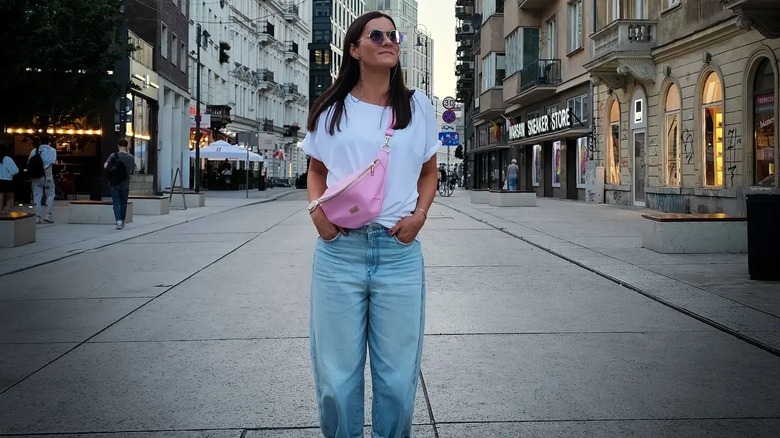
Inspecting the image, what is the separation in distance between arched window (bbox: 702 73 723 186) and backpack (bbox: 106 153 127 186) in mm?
13969

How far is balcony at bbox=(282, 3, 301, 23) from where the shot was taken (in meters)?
80.9

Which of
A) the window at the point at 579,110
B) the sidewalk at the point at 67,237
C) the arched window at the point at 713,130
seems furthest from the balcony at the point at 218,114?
the arched window at the point at 713,130

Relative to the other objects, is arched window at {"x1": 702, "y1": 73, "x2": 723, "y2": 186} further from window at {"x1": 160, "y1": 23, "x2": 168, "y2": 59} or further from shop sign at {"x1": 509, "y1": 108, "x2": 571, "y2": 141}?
window at {"x1": 160, "y1": 23, "x2": 168, "y2": 59}

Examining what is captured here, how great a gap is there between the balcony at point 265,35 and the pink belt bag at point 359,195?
71.1 meters

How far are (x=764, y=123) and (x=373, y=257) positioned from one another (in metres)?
17.8

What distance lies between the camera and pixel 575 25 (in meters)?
34.5

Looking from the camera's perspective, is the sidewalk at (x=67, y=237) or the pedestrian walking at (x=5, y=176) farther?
the pedestrian walking at (x=5, y=176)

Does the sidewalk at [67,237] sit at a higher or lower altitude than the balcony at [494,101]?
lower

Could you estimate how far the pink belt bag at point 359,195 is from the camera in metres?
2.85

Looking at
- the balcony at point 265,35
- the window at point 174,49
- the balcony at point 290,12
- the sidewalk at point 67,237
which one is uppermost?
the balcony at point 290,12

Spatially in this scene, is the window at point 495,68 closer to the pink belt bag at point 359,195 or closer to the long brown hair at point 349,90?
the long brown hair at point 349,90

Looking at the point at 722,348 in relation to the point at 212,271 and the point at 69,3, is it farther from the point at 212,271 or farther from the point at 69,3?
the point at 69,3

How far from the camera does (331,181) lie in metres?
3.03

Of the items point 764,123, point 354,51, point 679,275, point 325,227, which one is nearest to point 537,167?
point 764,123
